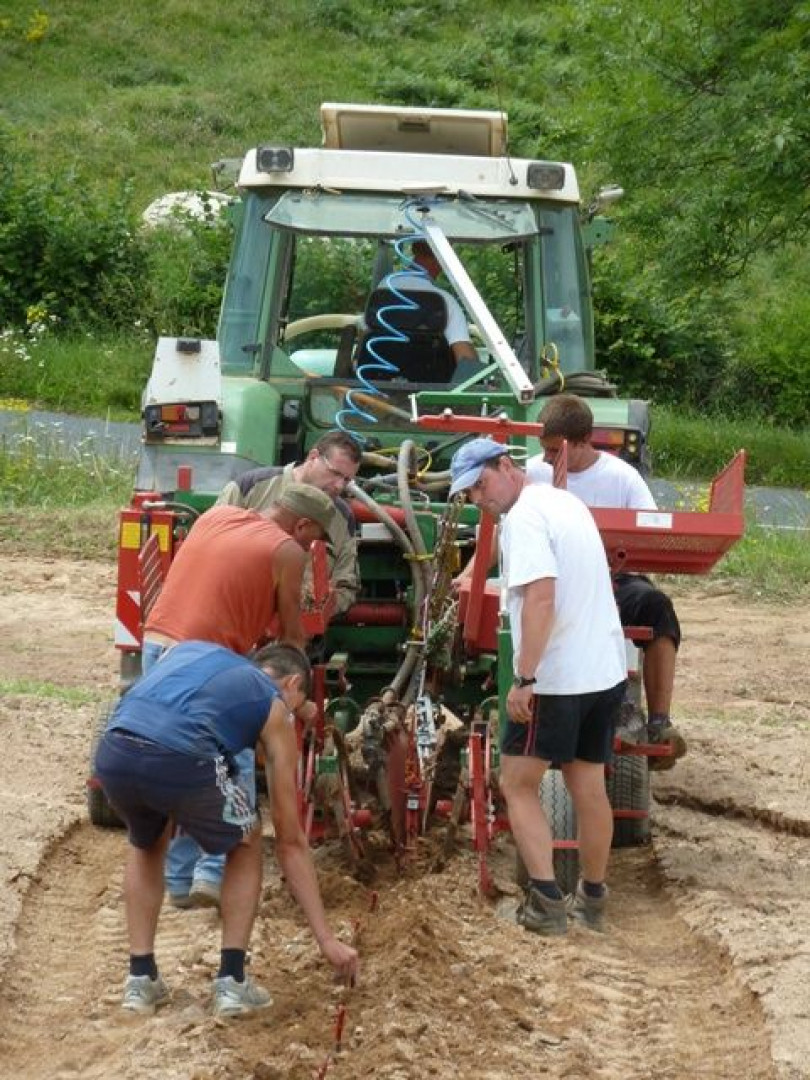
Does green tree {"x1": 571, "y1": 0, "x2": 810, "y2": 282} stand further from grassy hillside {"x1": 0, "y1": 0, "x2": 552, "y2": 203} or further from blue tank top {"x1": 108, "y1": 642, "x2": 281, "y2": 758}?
blue tank top {"x1": 108, "y1": 642, "x2": 281, "y2": 758}

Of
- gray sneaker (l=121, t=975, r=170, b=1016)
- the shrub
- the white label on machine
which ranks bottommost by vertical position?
gray sneaker (l=121, t=975, r=170, b=1016)

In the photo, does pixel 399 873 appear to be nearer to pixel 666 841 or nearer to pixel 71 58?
pixel 666 841

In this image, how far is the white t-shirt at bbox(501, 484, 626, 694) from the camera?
6.39 metres

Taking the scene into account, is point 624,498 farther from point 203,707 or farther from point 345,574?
point 203,707

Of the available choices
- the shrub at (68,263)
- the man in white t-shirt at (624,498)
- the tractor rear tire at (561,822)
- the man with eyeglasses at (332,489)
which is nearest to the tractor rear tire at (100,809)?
the man with eyeglasses at (332,489)

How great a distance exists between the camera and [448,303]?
8.73m

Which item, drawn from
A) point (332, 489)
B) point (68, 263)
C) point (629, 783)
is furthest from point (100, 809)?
point (68, 263)

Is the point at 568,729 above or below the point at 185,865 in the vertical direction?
above

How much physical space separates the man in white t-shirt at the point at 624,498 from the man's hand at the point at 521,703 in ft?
3.24

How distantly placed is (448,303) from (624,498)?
1719 mm

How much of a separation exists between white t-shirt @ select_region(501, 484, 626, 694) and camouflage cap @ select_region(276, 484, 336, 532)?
0.59m

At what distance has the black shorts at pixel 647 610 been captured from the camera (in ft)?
24.9

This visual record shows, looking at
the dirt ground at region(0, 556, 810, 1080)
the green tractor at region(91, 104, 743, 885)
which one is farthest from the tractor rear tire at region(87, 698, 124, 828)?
the green tractor at region(91, 104, 743, 885)

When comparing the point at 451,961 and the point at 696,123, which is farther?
the point at 696,123
